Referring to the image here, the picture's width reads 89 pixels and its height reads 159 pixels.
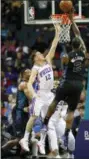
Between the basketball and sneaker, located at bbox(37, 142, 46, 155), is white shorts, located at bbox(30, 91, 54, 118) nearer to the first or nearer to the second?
sneaker, located at bbox(37, 142, 46, 155)

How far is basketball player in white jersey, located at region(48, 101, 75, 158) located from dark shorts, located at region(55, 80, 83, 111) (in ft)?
1.89

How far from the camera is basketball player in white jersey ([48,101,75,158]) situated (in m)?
13.2

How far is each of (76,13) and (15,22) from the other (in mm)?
8573

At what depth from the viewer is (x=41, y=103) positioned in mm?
13688

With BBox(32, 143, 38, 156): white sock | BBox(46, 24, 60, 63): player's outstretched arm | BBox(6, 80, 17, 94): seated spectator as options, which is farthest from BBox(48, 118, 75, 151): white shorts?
BBox(6, 80, 17, 94): seated spectator

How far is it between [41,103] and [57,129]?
2.08 feet

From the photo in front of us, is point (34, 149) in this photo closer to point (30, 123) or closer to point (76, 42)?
point (30, 123)

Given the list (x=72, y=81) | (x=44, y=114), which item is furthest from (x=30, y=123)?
(x=72, y=81)

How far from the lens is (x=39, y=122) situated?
13852 mm

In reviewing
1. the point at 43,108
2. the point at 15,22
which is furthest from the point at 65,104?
the point at 15,22

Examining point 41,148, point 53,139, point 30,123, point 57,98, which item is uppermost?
point 57,98

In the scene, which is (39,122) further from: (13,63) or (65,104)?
(13,63)

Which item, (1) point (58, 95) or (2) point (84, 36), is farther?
(2) point (84, 36)

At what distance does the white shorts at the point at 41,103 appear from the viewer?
44.5 feet
